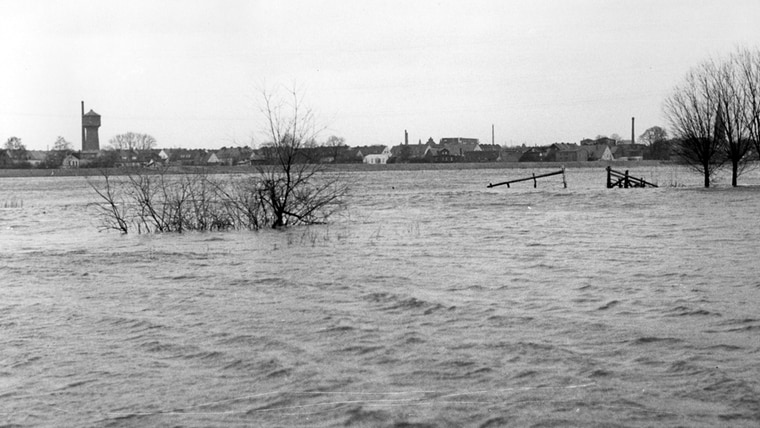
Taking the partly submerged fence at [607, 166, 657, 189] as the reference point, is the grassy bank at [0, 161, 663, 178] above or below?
above

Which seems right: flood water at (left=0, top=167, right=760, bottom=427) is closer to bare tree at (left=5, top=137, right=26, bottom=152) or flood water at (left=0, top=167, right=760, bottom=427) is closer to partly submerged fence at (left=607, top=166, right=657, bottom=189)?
partly submerged fence at (left=607, top=166, right=657, bottom=189)

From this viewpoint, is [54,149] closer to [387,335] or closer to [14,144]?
[14,144]

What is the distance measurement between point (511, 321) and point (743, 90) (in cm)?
5045

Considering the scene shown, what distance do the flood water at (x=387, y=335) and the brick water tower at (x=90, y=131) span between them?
A: 160682mm

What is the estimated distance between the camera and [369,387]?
8.42 m

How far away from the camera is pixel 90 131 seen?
17612 cm

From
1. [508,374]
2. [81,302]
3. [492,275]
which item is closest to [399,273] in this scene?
[492,275]

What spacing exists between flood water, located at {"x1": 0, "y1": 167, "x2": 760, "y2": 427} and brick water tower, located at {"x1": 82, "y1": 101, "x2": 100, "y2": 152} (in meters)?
161

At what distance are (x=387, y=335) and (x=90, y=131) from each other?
17699cm

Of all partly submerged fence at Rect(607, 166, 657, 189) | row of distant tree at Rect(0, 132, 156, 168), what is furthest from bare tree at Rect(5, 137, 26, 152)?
partly submerged fence at Rect(607, 166, 657, 189)

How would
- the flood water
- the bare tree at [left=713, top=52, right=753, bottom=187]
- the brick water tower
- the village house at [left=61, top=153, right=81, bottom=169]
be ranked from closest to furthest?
the flood water → the bare tree at [left=713, top=52, right=753, bottom=187] → the village house at [left=61, top=153, right=81, bottom=169] → the brick water tower

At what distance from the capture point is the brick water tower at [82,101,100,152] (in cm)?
17412

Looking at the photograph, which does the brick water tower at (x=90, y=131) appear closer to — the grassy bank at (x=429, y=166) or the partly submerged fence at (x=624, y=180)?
the grassy bank at (x=429, y=166)

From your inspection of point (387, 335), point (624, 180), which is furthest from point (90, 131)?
point (387, 335)
